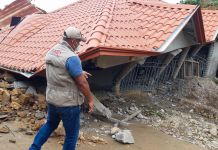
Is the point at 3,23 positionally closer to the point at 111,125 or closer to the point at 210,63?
the point at 210,63

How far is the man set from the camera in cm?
383

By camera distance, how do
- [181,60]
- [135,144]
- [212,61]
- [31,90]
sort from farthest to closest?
[212,61]
[181,60]
[31,90]
[135,144]

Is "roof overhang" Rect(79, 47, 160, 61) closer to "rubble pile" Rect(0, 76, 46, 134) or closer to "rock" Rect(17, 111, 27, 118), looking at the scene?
"rubble pile" Rect(0, 76, 46, 134)

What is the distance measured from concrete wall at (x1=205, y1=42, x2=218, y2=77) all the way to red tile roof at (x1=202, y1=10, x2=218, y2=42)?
0.63m

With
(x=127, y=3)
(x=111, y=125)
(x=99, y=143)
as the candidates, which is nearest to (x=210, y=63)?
(x=127, y=3)

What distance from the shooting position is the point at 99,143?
5.38 metres

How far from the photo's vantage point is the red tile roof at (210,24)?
978cm

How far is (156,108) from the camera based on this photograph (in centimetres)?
794

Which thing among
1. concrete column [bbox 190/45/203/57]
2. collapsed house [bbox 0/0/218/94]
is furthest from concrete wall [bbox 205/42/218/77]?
concrete column [bbox 190/45/203/57]

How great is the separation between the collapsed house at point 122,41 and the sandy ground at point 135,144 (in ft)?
4.34

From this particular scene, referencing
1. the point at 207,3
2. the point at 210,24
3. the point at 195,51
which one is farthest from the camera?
the point at 207,3

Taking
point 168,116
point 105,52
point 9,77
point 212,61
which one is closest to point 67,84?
point 105,52

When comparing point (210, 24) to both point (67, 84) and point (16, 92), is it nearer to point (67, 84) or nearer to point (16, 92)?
point (16, 92)

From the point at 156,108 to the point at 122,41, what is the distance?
2421 mm
